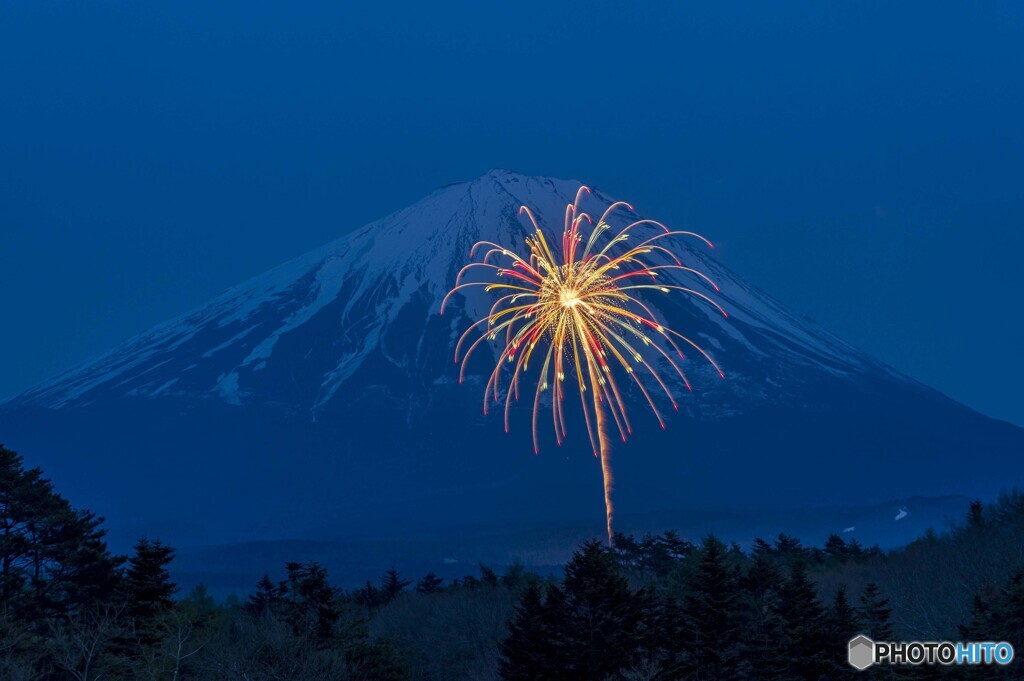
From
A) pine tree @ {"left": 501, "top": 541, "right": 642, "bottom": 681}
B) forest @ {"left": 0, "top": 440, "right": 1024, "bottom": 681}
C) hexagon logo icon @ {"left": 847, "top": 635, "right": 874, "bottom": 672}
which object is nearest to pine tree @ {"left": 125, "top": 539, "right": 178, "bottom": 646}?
forest @ {"left": 0, "top": 440, "right": 1024, "bottom": 681}

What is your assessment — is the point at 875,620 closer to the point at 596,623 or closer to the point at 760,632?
the point at 760,632

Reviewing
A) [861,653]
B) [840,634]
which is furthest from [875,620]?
[861,653]

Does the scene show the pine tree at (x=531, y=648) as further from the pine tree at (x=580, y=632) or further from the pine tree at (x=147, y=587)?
the pine tree at (x=147, y=587)

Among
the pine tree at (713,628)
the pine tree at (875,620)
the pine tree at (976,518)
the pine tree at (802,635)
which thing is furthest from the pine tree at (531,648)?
the pine tree at (976,518)

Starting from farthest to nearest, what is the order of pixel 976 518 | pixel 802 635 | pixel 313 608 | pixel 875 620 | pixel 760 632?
1. pixel 976 518
2. pixel 313 608
3. pixel 760 632
4. pixel 875 620
5. pixel 802 635

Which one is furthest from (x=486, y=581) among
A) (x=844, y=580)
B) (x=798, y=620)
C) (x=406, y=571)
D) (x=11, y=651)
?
(x=406, y=571)

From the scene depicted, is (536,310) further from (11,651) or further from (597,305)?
(11,651)

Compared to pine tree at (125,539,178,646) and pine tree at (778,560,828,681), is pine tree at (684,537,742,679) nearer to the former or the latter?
pine tree at (778,560,828,681)

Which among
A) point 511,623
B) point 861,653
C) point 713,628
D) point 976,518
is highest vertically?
point 976,518
